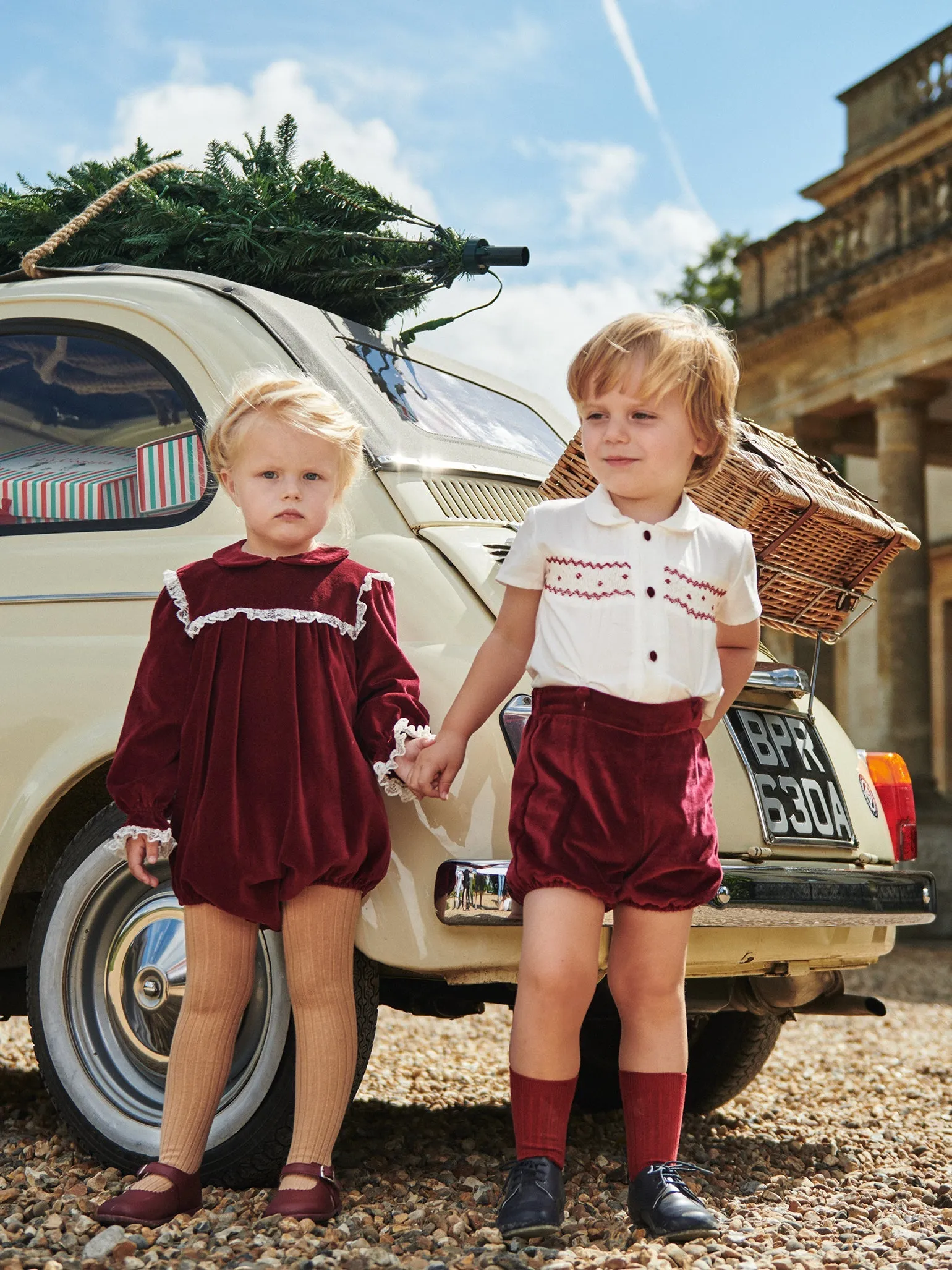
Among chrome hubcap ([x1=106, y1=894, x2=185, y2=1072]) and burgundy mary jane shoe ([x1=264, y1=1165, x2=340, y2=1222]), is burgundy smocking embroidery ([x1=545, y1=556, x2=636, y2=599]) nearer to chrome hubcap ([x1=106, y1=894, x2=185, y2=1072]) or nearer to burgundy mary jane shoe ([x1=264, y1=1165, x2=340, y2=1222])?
chrome hubcap ([x1=106, y1=894, x2=185, y2=1072])

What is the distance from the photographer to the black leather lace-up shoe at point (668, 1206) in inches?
Answer: 99.7

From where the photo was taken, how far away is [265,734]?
266 centimetres

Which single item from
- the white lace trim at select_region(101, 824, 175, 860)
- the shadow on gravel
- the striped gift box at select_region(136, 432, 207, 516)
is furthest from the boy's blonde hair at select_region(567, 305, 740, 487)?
the shadow on gravel

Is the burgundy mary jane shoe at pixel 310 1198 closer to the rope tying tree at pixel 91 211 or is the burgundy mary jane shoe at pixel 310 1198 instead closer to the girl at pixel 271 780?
the girl at pixel 271 780

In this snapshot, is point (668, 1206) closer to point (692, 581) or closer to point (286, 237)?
point (692, 581)

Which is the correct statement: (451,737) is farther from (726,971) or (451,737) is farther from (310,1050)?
(726,971)

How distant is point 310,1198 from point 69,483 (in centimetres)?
174

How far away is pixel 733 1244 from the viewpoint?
2604 mm

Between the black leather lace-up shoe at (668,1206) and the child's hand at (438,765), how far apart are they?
790 mm

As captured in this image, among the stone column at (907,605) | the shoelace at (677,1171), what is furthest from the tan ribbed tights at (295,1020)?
the stone column at (907,605)

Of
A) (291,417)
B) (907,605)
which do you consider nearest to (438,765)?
(291,417)

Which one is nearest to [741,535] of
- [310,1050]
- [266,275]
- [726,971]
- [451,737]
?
[451,737]

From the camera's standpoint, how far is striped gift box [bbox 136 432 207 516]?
325 cm

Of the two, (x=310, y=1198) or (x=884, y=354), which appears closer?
(x=310, y=1198)
